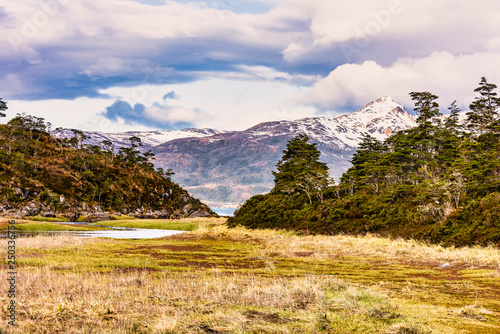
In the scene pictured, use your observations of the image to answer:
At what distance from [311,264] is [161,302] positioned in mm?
14978

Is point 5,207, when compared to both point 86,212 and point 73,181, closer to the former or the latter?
point 86,212

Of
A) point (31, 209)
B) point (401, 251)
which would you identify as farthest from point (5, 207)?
point (401, 251)

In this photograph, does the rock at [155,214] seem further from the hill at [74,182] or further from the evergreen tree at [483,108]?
the evergreen tree at [483,108]

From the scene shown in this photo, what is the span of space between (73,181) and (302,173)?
116224 millimetres

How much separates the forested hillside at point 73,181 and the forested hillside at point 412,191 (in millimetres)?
73908

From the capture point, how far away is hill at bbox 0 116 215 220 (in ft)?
409

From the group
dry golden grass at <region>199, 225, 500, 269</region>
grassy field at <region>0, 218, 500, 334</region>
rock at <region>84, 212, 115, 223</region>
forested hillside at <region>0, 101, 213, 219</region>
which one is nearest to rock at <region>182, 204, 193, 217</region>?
forested hillside at <region>0, 101, 213, 219</region>

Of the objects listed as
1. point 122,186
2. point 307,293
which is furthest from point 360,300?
point 122,186

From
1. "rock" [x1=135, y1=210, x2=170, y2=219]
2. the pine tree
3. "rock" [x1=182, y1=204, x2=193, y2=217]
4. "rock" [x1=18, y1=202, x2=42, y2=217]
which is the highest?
the pine tree

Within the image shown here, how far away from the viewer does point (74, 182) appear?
14888 cm

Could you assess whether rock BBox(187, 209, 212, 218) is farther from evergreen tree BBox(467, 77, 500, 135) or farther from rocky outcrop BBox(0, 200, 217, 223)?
evergreen tree BBox(467, 77, 500, 135)

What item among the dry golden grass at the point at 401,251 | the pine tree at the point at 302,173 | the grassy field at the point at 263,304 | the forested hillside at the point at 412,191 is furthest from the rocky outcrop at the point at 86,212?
the grassy field at the point at 263,304

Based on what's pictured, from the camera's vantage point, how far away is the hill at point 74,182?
124812 millimetres

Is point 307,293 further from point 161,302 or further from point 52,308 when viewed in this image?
point 52,308
